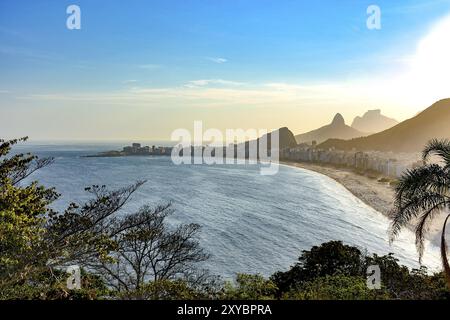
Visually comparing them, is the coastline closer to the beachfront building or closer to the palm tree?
the beachfront building

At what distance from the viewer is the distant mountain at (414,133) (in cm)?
13300

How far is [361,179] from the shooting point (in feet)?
293

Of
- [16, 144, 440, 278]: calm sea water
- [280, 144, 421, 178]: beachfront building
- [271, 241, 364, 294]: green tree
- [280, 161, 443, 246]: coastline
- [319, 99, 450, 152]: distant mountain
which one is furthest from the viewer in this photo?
[319, 99, 450, 152]: distant mountain

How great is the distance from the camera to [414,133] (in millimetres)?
147125

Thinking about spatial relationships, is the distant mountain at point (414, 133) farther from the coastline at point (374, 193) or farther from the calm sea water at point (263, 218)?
the calm sea water at point (263, 218)

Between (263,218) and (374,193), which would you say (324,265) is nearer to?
(263,218)

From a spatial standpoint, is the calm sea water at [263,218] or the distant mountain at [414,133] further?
the distant mountain at [414,133]

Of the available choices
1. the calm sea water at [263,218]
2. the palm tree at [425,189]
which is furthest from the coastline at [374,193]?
the palm tree at [425,189]

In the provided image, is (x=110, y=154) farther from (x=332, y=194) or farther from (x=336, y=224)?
(x=336, y=224)

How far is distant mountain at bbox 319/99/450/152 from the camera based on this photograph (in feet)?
436

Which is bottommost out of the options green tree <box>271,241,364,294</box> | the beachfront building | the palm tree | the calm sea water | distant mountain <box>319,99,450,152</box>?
the calm sea water

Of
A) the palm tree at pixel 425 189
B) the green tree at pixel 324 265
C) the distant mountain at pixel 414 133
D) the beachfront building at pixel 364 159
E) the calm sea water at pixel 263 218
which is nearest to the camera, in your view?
the palm tree at pixel 425 189

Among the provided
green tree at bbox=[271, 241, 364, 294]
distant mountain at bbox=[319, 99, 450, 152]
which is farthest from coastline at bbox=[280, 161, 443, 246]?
distant mountain at bbox=[319, 99, 450, 152]

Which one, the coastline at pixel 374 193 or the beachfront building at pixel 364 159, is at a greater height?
the beachfront building at pixel 364 159
